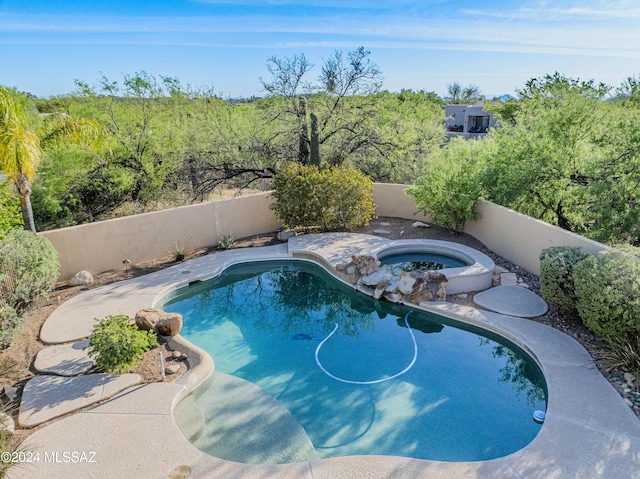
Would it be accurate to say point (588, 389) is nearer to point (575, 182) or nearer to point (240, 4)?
point (575, 182)

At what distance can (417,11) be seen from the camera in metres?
14.4

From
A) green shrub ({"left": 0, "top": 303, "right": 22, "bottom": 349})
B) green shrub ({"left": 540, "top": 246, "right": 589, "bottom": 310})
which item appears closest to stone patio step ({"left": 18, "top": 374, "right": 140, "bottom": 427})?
green shrub ({"left": 0, "top": 303, "right": 22, "bottom": 349})

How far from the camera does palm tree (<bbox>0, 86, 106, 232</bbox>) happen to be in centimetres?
780

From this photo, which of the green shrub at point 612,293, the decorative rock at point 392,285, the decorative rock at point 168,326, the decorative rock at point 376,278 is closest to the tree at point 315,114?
the decorative rock at point 376,278

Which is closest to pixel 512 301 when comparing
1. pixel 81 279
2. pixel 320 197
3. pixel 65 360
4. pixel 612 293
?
pixel 612 293

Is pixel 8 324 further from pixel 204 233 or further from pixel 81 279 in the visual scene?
pixel 204 233

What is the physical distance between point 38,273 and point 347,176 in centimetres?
819

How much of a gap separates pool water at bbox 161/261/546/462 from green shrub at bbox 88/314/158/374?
1.17 m

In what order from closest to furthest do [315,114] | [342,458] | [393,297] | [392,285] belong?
[342,458] < [393,297] < [392,285] < [315,114]

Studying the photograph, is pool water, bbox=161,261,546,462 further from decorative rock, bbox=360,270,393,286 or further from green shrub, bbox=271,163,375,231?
green shrub, bbox=271,163,375,231

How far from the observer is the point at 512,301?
8188 mm

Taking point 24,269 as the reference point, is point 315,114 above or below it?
above

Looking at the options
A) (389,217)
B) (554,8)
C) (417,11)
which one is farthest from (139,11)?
(554,8)

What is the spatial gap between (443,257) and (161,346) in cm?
770
